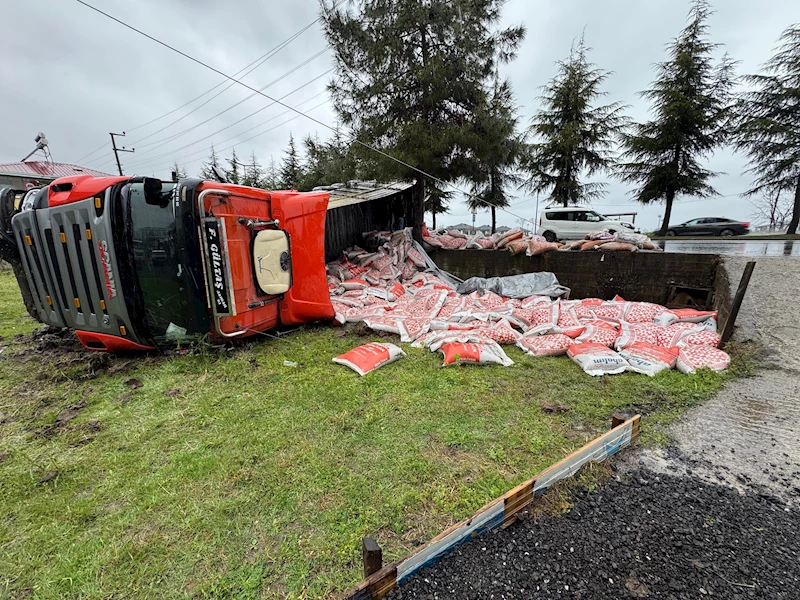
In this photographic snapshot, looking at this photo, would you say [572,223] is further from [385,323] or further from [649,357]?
[385,323]

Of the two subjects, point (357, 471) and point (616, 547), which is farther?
point (357, 471)

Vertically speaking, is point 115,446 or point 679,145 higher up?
point 679,145

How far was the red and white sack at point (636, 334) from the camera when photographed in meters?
3.79

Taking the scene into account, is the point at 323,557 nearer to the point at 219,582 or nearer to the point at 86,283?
the point at 219,582

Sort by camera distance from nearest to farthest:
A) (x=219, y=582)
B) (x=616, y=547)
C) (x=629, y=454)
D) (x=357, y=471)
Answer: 1. (x=219, y=582)
2. (x=616, y=547)
3. (x=357, y=471)
4. (x=629, y=454)

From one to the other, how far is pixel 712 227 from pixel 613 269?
16200 millimetres

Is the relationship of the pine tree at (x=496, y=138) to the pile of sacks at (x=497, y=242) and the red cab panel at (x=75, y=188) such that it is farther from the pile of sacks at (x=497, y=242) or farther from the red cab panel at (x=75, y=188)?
the red cab panel at (x=75, y=188)

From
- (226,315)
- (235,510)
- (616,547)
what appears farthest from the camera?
(226,315)

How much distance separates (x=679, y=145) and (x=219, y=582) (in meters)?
20.3

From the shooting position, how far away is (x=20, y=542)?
1483 mm

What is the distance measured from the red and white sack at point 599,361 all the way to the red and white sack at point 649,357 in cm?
11

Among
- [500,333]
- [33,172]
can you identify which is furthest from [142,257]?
[33,172]

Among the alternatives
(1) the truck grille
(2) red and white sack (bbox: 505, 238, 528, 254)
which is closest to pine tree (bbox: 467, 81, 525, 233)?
(2) red and white sack (bbox: 505, 238, 528, 254)

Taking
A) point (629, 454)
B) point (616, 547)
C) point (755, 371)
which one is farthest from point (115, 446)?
point (755, 371)
